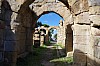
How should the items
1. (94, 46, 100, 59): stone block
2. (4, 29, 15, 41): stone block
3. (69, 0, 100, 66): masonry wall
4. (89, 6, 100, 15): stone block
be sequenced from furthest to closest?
(4, 29, 15, 41): stone block
(69, 0, 100, 66): masonry wall
(89, 6, 100, 15): stone block
(94, 46, 100, 59): stone block

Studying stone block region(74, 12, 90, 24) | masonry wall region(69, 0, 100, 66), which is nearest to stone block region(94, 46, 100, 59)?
masonry wall region(69, 0, 100, 66)

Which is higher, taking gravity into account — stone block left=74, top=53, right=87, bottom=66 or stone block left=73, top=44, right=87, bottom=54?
stone block left=73, top=44, right=87, bottom=54

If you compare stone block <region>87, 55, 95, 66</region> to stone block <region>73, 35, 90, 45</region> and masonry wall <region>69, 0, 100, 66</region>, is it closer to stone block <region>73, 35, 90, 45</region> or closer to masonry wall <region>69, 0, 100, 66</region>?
masonry wall <region>69, 0, 100, 66</region>

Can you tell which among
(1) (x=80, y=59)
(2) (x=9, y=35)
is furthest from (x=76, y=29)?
(2) (x=9, y=35)

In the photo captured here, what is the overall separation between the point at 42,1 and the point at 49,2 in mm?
596

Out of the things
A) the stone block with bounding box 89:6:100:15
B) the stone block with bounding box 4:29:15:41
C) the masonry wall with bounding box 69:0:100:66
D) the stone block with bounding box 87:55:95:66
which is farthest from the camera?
the stone block with bounding box 4:29:15:41

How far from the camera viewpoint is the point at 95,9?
458 centimetres

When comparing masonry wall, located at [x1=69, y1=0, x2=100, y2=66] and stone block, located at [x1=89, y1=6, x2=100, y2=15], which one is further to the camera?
masonry wall, located at [x1=69, y1=0, x2=100, y2=66]

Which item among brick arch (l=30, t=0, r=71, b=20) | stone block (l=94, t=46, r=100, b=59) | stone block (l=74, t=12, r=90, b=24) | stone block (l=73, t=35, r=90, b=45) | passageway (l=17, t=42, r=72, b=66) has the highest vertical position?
brick arch (l=30, t=0, r=71, b=20)

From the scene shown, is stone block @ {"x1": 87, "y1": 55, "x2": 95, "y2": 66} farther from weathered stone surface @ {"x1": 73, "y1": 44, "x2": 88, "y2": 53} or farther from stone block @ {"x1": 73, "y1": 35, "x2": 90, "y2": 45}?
stone block @ {"x1": 73, "y1": 35, "x2": 90, "y2": 45}

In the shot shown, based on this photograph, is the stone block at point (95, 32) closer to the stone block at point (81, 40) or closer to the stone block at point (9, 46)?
the stone block at point (81, 40)

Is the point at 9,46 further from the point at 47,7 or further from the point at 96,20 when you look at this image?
the point at 47,7

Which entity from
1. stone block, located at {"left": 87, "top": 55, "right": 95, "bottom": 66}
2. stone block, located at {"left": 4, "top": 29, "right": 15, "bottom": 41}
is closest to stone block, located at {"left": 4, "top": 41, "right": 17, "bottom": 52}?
stone block, located at {"left": 4, "top": 29, "right": 15, "bottom": 41}

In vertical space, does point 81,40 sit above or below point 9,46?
above
